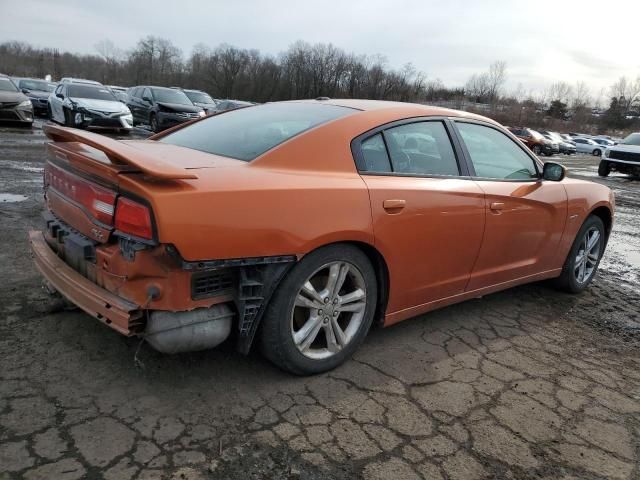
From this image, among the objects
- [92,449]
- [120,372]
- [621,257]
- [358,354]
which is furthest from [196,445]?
[621,257]

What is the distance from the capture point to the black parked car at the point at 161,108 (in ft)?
58.9

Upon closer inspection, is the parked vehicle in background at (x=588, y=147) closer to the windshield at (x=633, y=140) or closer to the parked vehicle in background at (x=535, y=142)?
the parked vehicle in background at (x=535, y=142)

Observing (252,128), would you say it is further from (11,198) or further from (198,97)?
(198,97)

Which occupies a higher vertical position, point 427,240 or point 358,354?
point 427,240

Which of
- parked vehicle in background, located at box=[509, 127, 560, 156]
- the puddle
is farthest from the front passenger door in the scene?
parked vehicle in background, located at box=[509, 127, 560, 156]

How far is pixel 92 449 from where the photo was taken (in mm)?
2066

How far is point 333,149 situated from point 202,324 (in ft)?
3.88

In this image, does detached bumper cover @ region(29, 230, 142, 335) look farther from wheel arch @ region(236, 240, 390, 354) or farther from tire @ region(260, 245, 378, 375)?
tire @ region(260, 245, 378, 375)

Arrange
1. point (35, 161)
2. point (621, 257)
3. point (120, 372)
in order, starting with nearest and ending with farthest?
point (120, 372) < point (621, 257) < point (35, 161)

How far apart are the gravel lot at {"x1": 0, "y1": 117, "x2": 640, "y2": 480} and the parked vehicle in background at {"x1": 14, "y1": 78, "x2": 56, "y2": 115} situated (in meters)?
21.8

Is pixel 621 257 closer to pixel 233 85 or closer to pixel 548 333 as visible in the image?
pixel 548 333

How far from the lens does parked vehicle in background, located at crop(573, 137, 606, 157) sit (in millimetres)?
41812

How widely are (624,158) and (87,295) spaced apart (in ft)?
65.2

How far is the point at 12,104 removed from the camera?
14438 millimetres
